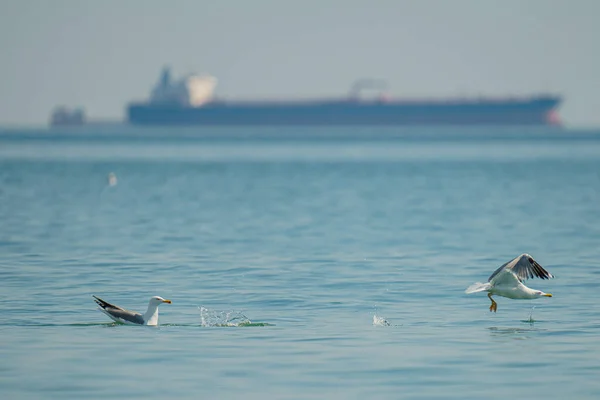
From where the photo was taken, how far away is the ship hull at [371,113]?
167500 mm

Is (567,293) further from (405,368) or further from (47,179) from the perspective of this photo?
(47,179)

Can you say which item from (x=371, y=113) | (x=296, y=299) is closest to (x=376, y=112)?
(x=371, y=113)

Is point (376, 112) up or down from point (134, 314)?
up

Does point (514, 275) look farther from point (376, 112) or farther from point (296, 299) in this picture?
point (376, 112)

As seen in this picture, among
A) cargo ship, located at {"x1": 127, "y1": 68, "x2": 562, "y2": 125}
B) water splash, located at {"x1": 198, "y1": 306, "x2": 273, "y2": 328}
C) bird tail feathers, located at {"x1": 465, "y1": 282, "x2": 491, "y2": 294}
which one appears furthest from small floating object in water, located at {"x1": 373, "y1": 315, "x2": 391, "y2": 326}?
cargo ship, located at {"x1": 127, "y1": 68, "x2": 562, "y2": 125}

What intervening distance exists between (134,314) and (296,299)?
10.3 feet

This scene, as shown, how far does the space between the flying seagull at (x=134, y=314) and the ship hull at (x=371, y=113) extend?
153211mm

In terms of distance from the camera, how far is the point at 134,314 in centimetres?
1560

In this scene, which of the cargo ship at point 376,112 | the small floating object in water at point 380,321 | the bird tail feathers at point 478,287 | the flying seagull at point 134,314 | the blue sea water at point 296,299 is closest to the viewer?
the blue sea water at point 296,299

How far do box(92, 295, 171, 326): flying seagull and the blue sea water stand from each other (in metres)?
0.15

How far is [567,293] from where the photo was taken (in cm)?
1872

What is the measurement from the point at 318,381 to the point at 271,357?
4.13 ft

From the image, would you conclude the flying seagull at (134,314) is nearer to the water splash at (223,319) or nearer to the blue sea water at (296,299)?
the blue sea water at (296,299)

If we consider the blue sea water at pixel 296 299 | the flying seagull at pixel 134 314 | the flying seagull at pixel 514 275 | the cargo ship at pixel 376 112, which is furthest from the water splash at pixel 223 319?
the cargo ship at pixel 376 112
